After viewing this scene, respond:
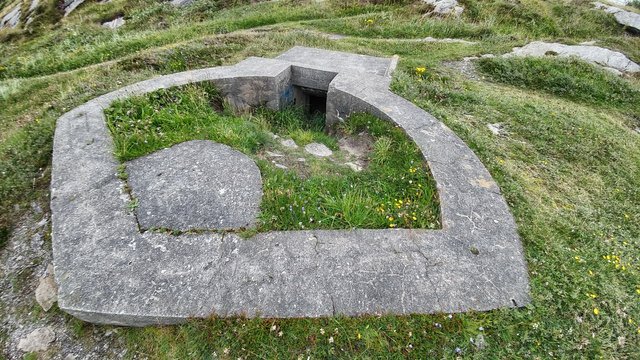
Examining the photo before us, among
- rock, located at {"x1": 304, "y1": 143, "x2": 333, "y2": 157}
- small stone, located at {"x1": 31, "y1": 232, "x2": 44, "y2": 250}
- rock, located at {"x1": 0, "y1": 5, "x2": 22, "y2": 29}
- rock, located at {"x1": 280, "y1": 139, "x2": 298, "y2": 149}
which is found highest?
rock, located at {"x1": 280, "y1": 139, "x2": 298, "y2": 149}

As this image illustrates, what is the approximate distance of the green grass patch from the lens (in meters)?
7.30

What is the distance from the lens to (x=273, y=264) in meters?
3.24

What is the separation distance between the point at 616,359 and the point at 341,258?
2294 millimetres

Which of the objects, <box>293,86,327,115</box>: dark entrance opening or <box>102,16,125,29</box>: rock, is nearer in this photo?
<box>293,86,327,115</box>: dark entrance opening

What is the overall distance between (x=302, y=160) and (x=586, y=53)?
27.4ft

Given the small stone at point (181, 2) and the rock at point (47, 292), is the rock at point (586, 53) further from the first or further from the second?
the small stone at point (181, 2)

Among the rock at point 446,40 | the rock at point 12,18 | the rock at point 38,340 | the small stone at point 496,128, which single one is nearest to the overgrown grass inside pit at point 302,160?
the small stone at point 496,128

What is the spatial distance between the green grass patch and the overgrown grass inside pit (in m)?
4.26

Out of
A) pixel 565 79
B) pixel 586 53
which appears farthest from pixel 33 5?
pixel 586 53

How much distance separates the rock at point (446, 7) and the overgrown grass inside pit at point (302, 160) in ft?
26.5

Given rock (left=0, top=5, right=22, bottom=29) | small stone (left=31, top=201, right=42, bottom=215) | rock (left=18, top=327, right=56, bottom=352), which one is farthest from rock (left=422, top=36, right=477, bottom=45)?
rock (left=0, top=5, right=22, bottom=29)

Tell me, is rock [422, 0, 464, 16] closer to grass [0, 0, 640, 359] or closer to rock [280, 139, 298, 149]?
grass [0, 0, 640, 359]

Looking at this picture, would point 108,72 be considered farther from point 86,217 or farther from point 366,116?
point 366,116

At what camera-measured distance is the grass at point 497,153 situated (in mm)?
2857
